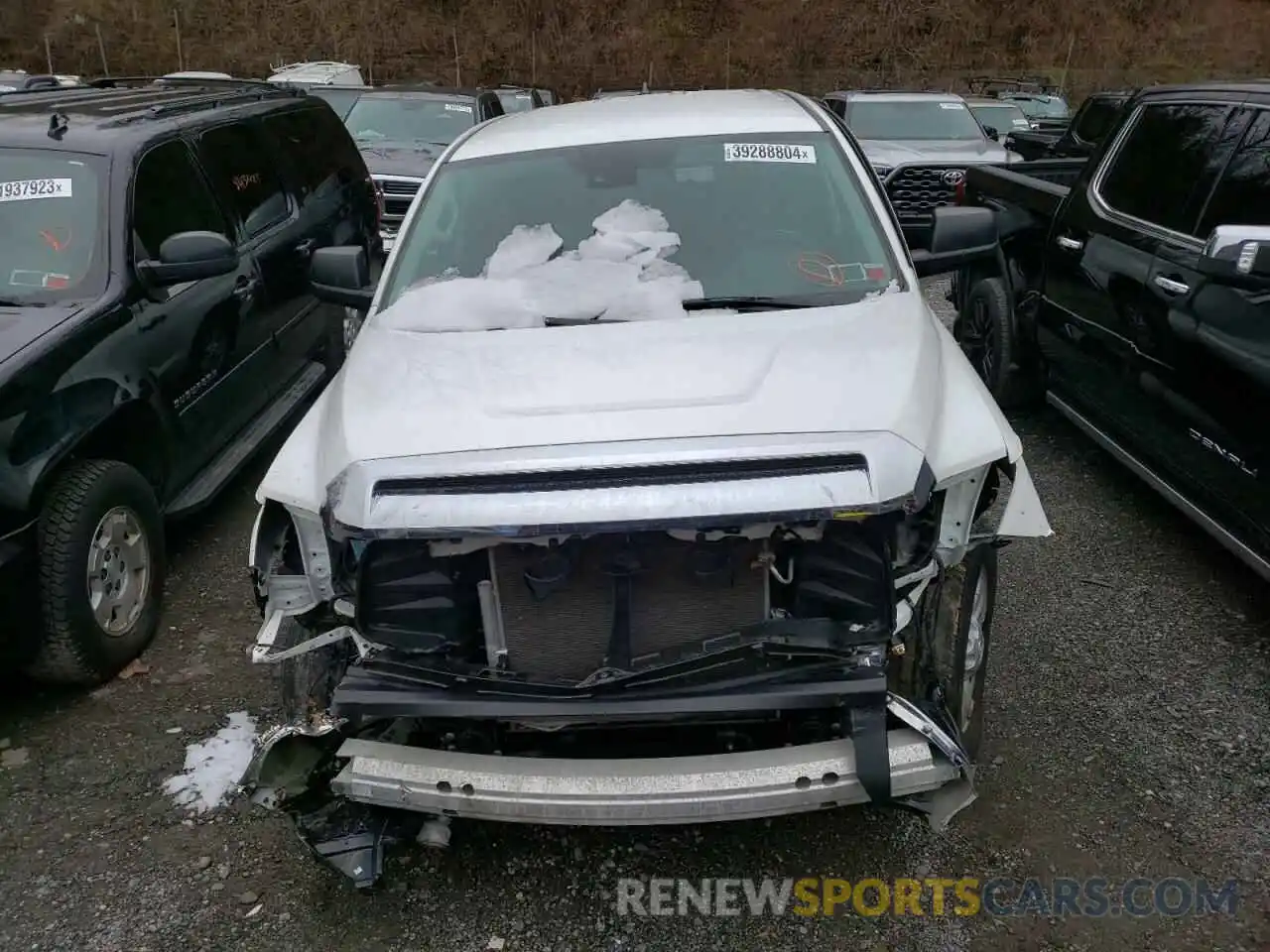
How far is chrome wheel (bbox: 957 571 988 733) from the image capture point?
277 cm

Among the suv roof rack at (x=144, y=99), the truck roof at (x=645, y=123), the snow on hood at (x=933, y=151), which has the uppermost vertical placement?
the suv roof rack at (x=144, y=99)

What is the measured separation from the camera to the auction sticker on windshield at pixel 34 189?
405 cm

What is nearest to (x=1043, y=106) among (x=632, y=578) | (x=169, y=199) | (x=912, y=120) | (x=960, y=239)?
(x=912, y=120)

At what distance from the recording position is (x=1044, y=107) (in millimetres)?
19719

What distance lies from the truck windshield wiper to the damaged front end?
0.94m

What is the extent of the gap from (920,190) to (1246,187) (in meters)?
7.03

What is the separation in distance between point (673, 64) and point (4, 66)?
20.4 meters

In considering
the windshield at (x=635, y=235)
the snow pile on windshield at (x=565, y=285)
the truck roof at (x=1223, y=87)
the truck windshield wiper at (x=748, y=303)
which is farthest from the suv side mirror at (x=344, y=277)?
the truck roof at (x=1223, y=87)

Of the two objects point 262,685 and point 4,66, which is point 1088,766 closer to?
point 262,685

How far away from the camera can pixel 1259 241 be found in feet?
10.8

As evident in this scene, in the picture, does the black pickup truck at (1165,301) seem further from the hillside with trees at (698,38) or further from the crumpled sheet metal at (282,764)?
the hillside with trees at (698,38)

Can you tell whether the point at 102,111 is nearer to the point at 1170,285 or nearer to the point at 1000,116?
the point at 1170,285

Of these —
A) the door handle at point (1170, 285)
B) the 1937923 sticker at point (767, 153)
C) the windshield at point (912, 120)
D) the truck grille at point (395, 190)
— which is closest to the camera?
the 1937923 sticker at point (767, 153)

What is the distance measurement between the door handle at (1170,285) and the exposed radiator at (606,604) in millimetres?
2615
